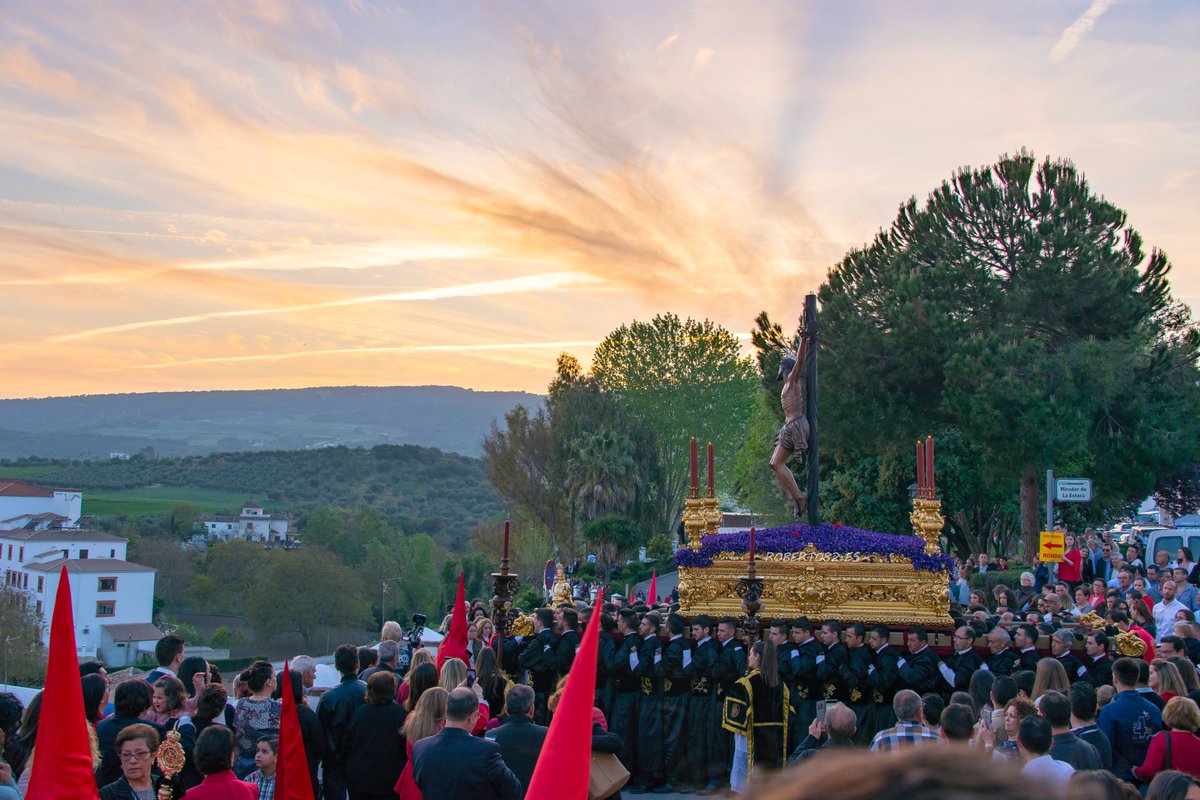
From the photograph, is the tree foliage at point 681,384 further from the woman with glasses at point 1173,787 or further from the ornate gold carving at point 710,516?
the woman with glasses at point 1173,787

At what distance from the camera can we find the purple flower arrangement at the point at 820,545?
46.8 feet

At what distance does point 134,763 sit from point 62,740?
555 mm

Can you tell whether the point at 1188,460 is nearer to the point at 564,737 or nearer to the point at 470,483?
the point at 564,737

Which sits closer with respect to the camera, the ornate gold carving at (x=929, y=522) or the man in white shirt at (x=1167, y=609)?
the man in white shirt at (x=1167, y=609)

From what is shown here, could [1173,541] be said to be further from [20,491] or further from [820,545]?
[20,491]

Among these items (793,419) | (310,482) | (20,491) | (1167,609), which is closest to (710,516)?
(793,419)

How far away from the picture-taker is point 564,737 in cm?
488

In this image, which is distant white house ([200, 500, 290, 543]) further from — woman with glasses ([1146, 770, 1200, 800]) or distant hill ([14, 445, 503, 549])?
woman with glasses ([1146, 770, 1200, 800])

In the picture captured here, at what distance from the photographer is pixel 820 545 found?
48.1ft

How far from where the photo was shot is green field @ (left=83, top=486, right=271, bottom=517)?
284 ft

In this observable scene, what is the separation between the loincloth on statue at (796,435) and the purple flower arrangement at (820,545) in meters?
1.15

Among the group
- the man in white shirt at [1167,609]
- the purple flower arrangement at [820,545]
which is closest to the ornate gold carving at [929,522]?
the purple flower arrangement at [820,545]

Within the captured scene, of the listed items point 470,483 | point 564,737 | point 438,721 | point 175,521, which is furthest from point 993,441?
point 470,483

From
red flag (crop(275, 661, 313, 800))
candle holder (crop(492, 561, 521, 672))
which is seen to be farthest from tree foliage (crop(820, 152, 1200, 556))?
red flag (crop(275, 661, 313, 800))
